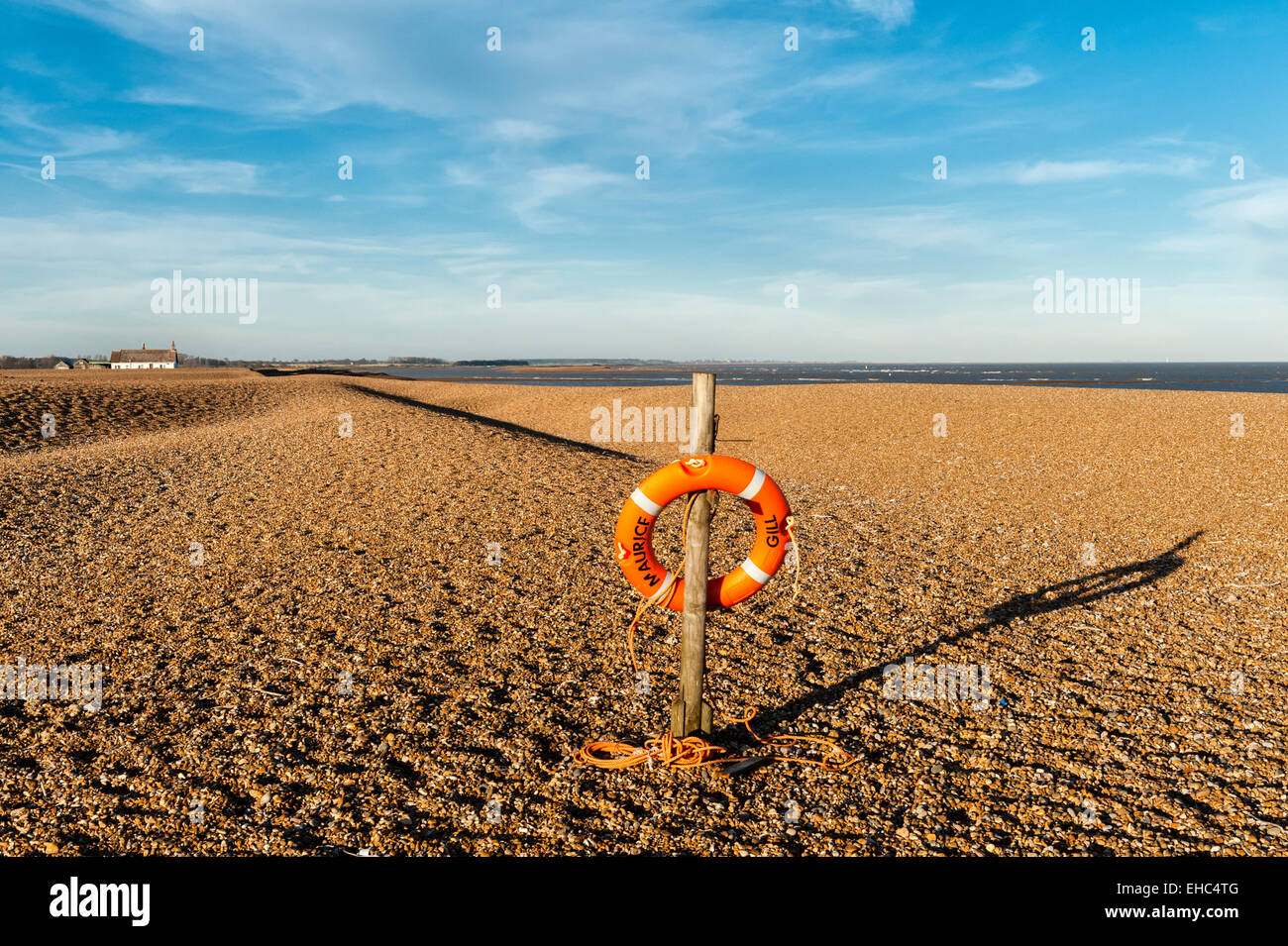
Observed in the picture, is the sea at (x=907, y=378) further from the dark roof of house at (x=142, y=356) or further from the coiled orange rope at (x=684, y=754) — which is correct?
the coiled orange rope at (x=684, y=754)

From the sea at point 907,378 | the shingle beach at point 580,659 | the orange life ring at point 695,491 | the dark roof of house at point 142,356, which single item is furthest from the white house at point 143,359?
the orange life ring at point 695,491

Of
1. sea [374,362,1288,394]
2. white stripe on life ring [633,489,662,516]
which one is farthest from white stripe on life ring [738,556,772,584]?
sea [374,362,1288,394]

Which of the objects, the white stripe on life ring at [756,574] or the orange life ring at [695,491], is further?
the white stripe on life ring at [756,574]

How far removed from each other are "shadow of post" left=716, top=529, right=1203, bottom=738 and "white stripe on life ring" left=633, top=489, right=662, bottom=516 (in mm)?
1816

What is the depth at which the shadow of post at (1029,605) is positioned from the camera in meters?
5.59

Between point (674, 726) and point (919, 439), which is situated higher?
point (919, 439)

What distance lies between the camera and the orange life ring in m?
4.64

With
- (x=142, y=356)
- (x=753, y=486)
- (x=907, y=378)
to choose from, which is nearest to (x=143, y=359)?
(x=142, y=356)

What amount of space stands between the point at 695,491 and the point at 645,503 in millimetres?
379

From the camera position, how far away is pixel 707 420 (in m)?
4.58
